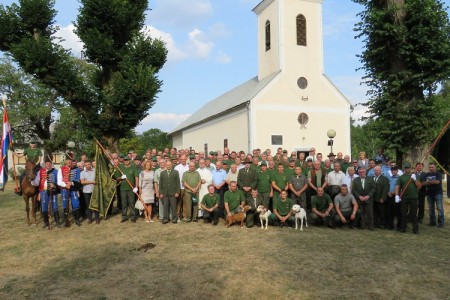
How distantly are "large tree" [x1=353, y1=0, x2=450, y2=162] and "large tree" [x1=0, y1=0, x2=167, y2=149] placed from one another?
7614mm

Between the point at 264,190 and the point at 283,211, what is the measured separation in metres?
0.78

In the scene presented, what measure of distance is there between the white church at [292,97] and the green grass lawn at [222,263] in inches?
611

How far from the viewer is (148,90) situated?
14.6 m

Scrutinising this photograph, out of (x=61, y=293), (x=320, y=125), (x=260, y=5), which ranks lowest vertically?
(x=61, y=293)

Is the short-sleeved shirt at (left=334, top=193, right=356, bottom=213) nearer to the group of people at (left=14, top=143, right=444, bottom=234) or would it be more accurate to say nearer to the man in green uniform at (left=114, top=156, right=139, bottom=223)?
the group of people at (left=14, top=143, right=444, bottom=234)

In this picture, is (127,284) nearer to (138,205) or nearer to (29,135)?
(138,205)

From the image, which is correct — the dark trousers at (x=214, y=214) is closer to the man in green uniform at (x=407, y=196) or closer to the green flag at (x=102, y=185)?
the green flag at (x=102, y=185)

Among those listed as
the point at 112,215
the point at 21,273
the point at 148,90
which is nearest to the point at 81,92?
the point at 148,90

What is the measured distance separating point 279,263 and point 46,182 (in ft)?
22.2


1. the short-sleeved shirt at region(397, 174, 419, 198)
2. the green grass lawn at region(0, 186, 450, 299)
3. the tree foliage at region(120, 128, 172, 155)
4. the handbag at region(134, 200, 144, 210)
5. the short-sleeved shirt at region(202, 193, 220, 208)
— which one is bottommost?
the green grass lawn at region(0, 186, 450, 299)

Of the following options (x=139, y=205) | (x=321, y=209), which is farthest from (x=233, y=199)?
(x=139, y=205)

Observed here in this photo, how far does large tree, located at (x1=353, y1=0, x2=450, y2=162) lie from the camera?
12.4 metres

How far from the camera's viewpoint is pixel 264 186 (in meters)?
11.0

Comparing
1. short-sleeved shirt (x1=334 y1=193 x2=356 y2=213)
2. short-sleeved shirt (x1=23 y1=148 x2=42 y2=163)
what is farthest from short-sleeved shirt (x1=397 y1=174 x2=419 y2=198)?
short-sleeved shirt (x1=23 y1=148 x2=42 y2=163)
